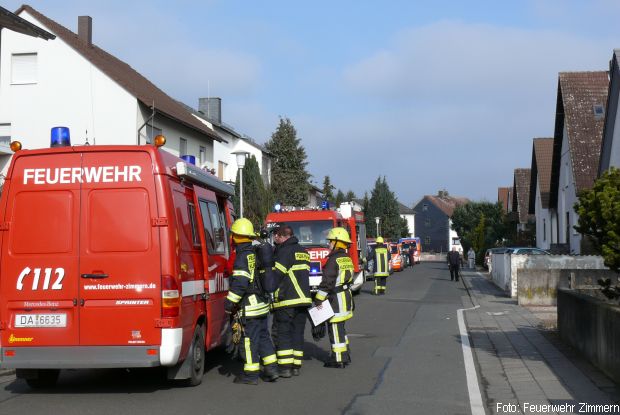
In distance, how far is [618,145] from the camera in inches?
878

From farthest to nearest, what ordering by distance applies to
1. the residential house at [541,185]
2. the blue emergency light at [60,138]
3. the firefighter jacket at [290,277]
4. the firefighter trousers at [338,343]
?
the residential house at [541,185]
the firefighter trousers at [338,343]
the firefighter jacket at [290,277]
the blue emergency light at [60,138]

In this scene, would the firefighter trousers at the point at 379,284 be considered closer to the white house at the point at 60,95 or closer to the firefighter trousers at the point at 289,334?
the white house at the point at 60,95

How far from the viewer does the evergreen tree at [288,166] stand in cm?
5784

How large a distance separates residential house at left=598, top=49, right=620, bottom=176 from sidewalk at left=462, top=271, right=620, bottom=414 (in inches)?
392

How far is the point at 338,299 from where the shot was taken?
9898mm

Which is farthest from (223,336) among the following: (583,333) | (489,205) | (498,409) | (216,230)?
(489,205)

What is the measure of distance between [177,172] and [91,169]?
35.9 inches

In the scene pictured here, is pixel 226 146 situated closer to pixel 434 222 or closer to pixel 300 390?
pixel 300 390

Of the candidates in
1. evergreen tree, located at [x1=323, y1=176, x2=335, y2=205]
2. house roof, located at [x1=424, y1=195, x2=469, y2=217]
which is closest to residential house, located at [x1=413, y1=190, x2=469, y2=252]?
house roof, located at [x1=424, y1=195, x2=469, y2=217]

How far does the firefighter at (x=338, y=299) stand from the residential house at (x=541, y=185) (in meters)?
32.9

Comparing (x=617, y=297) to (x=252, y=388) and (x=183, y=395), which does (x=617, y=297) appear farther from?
(x=183, y=395)

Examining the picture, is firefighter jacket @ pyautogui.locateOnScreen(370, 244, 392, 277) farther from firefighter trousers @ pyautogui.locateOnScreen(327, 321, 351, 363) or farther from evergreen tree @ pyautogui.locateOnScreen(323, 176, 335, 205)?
evergreen tree @ pyautogui.locateOnScreen(323, 176, 335, 205)

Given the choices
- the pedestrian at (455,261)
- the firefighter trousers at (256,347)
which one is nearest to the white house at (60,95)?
the pedestrian at (455,261)

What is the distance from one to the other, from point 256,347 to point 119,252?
6.65 feet
